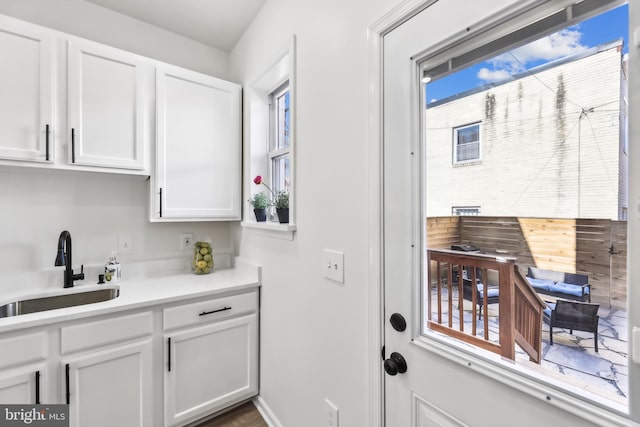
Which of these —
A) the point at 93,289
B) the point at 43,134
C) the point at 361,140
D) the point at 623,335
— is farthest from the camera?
the point at 93,289

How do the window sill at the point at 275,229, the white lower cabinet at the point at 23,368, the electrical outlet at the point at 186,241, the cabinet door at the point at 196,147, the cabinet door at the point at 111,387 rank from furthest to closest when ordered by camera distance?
the electrical outlet at the point at 186,241, the cabinet door at the point at 196,147, the window sill at the point at 275,229, the cabinet door at the point at 111,387, the white lower cabinet at the point at 23,368

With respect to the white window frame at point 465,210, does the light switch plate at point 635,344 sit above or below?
below

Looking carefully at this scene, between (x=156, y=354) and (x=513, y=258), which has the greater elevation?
(x=513, y=258)

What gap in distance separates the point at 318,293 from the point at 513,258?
2.79 ft

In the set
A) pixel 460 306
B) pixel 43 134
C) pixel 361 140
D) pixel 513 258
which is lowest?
pixel 460 306

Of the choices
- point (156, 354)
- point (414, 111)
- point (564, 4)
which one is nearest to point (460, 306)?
point (414, 111)

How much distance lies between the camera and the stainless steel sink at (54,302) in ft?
5.14

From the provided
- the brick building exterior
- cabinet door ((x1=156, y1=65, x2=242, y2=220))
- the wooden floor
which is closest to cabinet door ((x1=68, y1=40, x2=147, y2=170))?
cabinet door ((x1=156, y1=65, x2=242, y2=220))

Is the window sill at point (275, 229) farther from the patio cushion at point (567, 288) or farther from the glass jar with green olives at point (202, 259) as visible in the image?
the patio cushion at point (567, 288)

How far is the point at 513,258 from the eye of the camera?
694 mm

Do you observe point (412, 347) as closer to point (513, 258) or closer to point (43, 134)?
point (513, 258)

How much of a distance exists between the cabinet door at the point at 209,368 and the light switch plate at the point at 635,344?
176 cm

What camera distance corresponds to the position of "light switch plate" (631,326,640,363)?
503mm

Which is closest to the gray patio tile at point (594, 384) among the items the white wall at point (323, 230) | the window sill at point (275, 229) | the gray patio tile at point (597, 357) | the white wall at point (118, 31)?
the gray patio tile at point (597, 357)
